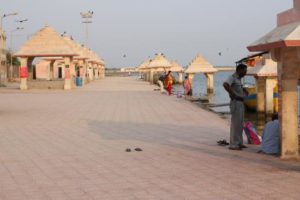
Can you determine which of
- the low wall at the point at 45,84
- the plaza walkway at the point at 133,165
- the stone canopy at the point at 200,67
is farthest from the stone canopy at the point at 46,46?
the plaza walkway at the point at 133,165

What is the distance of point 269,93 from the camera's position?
23.3 m

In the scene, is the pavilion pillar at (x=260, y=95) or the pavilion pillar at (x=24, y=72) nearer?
the pavilion pillar at (x=260, y=95)

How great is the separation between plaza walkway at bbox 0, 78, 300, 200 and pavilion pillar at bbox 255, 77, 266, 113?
11.1 metres

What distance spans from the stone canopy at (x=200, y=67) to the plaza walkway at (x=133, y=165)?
2800cm

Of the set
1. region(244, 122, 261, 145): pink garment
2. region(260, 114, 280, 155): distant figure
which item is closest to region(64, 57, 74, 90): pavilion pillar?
region(244, 122, 261, 145): pink garment

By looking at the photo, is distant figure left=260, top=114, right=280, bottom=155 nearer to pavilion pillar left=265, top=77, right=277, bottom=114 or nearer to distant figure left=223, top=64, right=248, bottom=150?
distant figure left=223, top=64, right=248, bottom=150

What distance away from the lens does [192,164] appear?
8398mm

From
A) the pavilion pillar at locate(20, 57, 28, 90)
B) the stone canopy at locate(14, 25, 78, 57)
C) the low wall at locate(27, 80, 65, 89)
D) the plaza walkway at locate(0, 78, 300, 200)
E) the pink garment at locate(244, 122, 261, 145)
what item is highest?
the stone canopy at locate(14, 25, 78, 57)

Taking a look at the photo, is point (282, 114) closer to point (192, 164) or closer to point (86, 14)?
point (192, 164)

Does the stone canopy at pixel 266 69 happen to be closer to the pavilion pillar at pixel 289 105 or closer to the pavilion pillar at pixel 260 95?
the pavilion pillar at pixel 260 95

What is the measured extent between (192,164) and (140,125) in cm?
619

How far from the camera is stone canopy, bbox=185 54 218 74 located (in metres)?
42.6

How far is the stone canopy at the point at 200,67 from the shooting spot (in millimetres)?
42594

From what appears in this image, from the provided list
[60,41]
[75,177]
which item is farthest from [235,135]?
[60,41]
